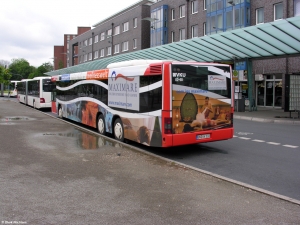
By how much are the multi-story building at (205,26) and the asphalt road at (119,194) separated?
14607 millimetres

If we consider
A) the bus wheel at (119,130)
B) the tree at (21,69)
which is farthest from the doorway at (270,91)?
the tree at (21,69)

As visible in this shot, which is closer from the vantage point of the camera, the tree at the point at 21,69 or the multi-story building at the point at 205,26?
the multi-story building at the point at 205,26

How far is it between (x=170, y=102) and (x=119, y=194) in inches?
131

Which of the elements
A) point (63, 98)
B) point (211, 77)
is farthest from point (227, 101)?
point (63, 98)

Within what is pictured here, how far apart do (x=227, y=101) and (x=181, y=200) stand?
470 centimetres

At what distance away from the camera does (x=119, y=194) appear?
523 centimetres

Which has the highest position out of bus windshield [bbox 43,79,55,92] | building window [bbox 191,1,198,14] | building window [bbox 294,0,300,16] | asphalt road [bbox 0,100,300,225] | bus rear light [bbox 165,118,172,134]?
building window [bbox 191,1,198,14]

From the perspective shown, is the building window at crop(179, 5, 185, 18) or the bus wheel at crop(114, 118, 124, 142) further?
the building window at crop(179, 5, 185, 18)

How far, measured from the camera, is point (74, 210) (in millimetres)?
4516

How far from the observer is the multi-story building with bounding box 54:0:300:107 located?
27844 mm

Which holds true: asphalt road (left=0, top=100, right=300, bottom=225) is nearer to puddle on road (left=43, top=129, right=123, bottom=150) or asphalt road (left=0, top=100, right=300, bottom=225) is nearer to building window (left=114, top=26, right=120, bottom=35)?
puddle on road (left=43, top=129, right=123, bottom=150)

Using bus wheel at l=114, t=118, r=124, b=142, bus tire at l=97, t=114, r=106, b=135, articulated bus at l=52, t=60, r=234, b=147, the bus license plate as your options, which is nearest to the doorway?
bus tire at l=97, t=114, r=106, b=135

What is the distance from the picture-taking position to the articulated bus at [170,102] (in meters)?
8.12

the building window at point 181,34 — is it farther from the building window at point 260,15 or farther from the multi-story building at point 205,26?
the building window at point 260,15
